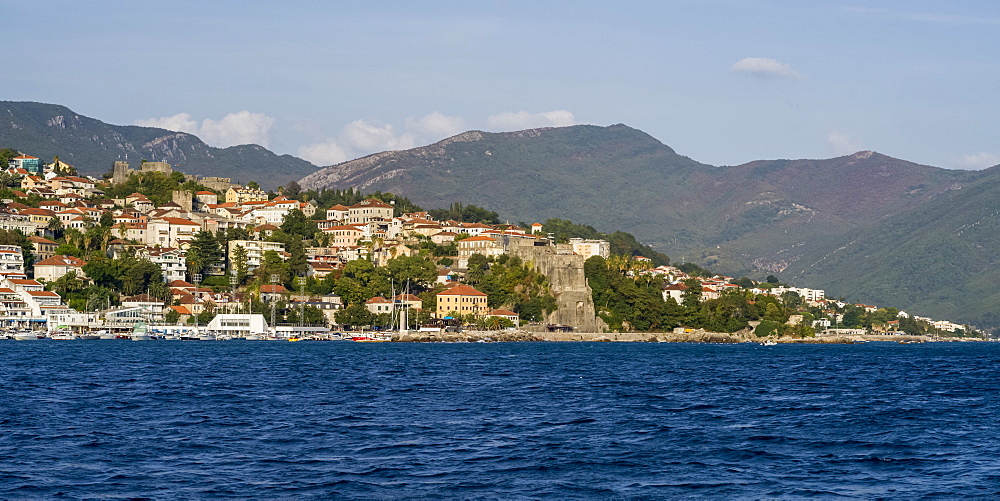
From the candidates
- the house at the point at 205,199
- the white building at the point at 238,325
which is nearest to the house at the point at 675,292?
the white building at the point at 238,325

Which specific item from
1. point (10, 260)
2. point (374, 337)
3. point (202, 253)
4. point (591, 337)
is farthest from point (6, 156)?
point (591, 337)

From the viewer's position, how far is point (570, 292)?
109312 mm

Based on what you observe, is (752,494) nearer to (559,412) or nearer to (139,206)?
(559,412)

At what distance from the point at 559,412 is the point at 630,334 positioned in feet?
263

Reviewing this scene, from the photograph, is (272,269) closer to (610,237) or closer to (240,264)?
(240,264)

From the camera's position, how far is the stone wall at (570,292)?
108 metres

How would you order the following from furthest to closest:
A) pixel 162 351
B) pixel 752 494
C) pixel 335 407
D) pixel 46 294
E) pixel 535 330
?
pixel 535 330, pixel 46 294, pixel 162 351, pixel 335 407, pixel 752 494

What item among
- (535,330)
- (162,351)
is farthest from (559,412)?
(535,330)

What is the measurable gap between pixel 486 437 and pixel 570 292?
84.7 m

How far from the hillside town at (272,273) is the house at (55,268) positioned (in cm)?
16

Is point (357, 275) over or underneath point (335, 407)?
over

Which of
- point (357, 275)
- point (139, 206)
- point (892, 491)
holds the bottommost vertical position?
point (892, 491)

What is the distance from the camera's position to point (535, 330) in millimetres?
106750

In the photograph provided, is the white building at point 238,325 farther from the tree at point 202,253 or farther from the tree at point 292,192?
the tree at point 292,192
